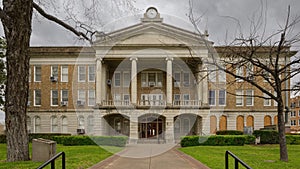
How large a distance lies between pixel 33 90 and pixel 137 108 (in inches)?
644

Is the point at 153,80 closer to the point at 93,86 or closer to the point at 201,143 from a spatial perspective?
the point at 93,86

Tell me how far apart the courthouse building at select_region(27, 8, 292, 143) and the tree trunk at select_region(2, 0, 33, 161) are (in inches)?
1041

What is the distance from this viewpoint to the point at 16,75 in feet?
42.5

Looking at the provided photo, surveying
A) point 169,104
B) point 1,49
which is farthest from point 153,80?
point 1,49

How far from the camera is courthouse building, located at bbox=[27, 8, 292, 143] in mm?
40125

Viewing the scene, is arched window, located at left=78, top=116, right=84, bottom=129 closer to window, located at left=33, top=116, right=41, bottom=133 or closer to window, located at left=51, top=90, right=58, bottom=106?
window, located at left=51, top=90, right=58, bottom=106

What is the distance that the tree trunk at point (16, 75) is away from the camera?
12922 mm

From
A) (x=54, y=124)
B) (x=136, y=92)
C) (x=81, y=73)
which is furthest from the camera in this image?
(x=81, y=73)

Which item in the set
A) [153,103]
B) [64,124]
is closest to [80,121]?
[64,124]

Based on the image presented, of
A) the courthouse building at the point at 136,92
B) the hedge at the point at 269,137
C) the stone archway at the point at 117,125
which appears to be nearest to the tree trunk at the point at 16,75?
the hedge at the point at 269,137

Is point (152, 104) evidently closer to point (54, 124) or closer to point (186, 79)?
point (186, 79)

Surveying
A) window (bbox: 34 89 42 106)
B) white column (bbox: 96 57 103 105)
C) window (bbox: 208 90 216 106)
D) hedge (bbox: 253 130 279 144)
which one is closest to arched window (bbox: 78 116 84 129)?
window (bbox: 34 89 42 106)

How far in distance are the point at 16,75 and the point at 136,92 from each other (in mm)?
29234

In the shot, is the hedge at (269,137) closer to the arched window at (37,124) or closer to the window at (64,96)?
the window at (64,96)
